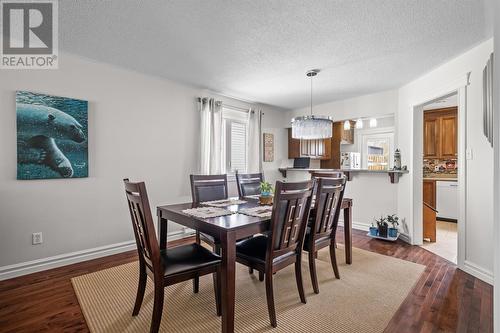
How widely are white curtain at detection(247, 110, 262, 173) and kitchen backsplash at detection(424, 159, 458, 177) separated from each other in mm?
3692

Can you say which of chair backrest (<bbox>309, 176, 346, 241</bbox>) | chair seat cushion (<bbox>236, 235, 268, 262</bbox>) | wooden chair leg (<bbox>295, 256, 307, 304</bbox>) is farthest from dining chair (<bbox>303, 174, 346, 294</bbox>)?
chair seat cushion (<bbox>236, 235, 268, 262</bbox>)

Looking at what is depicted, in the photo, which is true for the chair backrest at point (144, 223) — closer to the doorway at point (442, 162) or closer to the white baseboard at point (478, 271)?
the white baseboard at point (478, 271)

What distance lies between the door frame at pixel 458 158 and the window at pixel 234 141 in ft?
9.21

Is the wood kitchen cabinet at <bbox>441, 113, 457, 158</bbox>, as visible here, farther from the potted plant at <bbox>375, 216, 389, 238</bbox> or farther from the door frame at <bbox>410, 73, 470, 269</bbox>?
the potted plant at <bbox>375, 216, 389, 238</bbox>

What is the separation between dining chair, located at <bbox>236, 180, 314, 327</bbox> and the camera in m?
1.83

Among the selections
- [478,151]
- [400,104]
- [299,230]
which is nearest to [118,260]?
[299,230]

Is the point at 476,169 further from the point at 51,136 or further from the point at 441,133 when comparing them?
the point at 51,136

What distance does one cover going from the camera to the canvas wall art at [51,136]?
8.54ft

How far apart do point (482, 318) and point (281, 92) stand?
3.63 metres

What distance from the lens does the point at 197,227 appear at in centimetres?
192

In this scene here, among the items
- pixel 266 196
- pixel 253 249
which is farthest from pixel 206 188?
pixel 253 249

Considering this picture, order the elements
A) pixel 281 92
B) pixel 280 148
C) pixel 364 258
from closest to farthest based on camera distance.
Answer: pixel 364 258 < pixel 281 92 < pixel 280 148

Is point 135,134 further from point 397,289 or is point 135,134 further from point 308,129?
point 397,289

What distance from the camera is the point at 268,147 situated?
5.40 m
